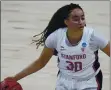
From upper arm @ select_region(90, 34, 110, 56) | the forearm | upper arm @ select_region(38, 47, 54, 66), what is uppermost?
upper arm @ select_region(90, 34, 110, 56)

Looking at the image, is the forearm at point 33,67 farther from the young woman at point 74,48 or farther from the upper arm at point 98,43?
the upper arm at point 98,43

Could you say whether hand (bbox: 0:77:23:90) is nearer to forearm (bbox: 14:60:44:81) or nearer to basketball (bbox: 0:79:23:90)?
basketball (bbox: 0:79:23:90)

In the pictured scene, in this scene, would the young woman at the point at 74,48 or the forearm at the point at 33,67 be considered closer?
the young woman at the point at 74,48

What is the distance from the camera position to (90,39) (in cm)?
492

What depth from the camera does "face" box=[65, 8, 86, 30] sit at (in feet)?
15.9

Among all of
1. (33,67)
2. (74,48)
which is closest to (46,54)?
(33,67)

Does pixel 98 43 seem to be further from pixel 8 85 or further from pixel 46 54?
pixel 8 85

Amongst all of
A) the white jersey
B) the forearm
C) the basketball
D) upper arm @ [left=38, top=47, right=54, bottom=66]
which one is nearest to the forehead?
the white jersey

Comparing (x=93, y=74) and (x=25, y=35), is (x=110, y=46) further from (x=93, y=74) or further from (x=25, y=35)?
(x=25, y=35)

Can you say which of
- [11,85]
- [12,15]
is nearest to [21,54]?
[12,15]

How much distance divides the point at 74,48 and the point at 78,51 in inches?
1.9

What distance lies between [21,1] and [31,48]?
131 inches

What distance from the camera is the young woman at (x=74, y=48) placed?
4.91 metres

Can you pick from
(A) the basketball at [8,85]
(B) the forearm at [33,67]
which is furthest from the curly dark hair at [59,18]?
(A) the basketball at [8,85]
